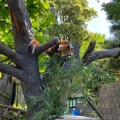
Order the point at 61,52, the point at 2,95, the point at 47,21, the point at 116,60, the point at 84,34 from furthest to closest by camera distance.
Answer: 1. the point at 84,34
2. the point at 2,95
3. the point at 116,60
4. the point at 47,21
5. the point at 61,52

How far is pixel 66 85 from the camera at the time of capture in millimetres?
2268

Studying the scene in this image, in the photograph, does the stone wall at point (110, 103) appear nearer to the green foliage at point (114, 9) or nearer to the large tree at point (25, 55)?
the green foliage at point (114, 9)

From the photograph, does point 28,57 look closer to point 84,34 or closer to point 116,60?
point 116,60

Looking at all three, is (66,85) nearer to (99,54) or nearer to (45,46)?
(45,46)

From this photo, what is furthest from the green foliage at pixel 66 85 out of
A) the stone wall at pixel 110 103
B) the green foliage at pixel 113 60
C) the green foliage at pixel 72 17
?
the green foliage at pixel 72 17

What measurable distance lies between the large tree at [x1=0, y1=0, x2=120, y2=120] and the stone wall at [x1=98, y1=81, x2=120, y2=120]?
3.95m

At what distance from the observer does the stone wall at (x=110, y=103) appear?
6.59m

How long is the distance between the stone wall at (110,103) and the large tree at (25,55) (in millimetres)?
3948

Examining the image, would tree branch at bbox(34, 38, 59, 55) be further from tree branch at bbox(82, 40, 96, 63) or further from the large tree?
tree branch at bbox(82, 40, 96, 63)

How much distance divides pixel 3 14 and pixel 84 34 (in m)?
8.40

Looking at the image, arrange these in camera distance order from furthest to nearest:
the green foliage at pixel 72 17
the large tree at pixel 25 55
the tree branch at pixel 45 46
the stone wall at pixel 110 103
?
the green foliage at pixel 72 17
the stone wall at pixel 110 103
the large tree at pixel 25 55
the tree branch at pixel 45 46

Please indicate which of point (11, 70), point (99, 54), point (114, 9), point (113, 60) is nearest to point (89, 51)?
point (99, 54)

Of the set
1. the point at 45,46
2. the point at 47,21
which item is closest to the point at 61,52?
the point at 45,46

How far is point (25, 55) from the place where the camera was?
112 inches
